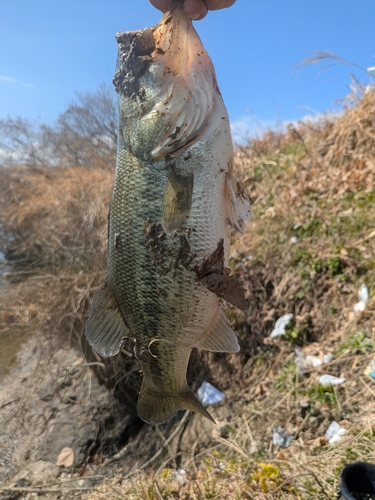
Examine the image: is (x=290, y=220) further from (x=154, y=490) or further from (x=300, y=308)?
(x=154, y=490)

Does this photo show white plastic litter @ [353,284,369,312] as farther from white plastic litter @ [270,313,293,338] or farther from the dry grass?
white plastic litter @ [270,313,293,338]

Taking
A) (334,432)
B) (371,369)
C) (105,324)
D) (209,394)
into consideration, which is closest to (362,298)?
(371,369)

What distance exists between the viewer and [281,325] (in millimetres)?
4609

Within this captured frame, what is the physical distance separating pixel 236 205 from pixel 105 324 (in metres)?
0.79

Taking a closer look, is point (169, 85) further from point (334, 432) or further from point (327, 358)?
point (327, 358)

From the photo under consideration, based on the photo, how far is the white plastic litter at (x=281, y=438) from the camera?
3.66 m

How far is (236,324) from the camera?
4957 mm

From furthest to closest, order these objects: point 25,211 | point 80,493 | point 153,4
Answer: point 25,211
point 80,493
point 153,4

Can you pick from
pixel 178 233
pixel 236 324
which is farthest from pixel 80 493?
pixel 178 233

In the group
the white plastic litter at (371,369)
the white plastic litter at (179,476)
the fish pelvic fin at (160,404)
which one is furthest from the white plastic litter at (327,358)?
the fish pelvic fin at (160,404)

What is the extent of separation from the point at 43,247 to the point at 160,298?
15.7 ft

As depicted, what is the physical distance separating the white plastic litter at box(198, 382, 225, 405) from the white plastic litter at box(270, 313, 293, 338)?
0.97 metres

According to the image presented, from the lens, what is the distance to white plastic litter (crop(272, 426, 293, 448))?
12.0ft

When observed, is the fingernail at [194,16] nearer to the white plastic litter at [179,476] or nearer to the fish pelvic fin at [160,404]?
the fish pelvic fin at [160,404]
